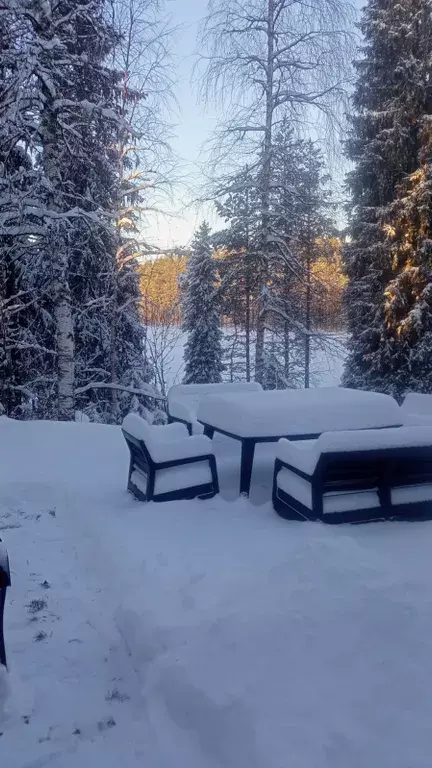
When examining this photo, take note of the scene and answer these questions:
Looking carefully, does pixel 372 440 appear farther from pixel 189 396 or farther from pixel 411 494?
pixel 189 396

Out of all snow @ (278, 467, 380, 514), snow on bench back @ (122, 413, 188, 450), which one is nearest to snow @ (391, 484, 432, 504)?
Result: snow @ (278, 467, 380, 514)

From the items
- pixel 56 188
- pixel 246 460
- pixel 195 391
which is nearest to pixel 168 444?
pixel 246 460

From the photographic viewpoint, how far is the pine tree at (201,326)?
21.1m

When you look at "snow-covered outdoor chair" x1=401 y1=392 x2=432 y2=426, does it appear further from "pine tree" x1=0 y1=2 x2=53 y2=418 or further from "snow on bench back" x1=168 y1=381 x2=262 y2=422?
"pine tree" x1=0 y1=2 x2=53 y2=418

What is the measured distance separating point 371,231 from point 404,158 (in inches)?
72.5

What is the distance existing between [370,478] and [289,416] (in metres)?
0.91

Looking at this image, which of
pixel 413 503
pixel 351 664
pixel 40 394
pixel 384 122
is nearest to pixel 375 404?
pixel 413 503

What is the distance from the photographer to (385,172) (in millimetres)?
12922

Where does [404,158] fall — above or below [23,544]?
above

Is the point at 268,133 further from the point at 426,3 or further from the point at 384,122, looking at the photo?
the point at 426,3

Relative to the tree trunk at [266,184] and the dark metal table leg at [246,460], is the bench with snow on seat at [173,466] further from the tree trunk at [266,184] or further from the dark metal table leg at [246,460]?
the tree trunk at [266,184]

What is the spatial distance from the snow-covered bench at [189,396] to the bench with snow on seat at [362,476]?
2.27 m

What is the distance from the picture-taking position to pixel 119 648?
8.39 ft

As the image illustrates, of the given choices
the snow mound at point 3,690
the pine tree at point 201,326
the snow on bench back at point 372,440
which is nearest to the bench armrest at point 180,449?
the snow on bench back at point 372,440
